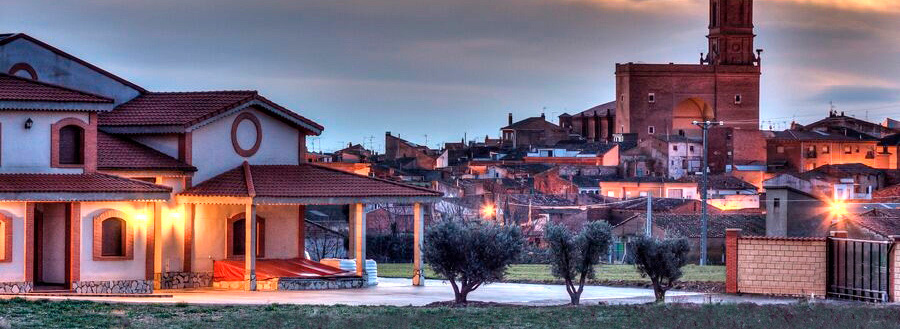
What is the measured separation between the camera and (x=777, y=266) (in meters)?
39.4

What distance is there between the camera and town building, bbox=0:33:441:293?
38.4m

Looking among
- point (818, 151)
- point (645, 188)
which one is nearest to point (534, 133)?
point (818, 151)

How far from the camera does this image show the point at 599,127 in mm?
171625

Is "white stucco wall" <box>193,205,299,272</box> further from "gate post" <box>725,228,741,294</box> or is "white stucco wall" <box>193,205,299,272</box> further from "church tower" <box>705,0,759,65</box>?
"church tower" <box>705,0,759,65</box>

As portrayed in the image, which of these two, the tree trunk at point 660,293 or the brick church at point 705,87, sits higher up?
the brick church at point 705,87

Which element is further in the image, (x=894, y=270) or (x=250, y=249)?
(x=250, y=249)

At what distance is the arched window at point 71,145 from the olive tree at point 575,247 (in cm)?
1067

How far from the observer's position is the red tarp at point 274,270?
41719mm

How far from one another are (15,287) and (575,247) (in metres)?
12.0

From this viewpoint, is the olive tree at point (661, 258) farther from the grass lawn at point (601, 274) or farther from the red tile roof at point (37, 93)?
the red tile roof at point (37, 93)

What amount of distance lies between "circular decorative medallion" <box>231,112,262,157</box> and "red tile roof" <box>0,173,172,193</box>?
13.1 feet

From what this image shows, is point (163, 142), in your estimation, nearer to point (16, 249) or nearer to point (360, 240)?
point (360, 240)

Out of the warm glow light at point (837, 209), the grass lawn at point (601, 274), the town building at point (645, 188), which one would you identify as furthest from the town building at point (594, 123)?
the grass lawn at point (601, 274)

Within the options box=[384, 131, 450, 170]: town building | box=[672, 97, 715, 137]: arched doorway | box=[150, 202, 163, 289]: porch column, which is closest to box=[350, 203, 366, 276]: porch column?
box=[150, 202, 163, 289]: porch column
